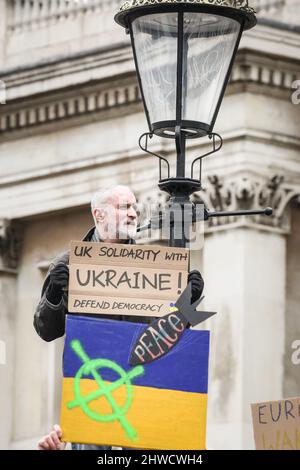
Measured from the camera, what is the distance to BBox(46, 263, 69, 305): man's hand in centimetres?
1490

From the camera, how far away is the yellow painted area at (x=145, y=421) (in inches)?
562

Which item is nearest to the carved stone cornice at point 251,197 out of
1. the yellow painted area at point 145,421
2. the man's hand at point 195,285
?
the man's hand at point 195,285

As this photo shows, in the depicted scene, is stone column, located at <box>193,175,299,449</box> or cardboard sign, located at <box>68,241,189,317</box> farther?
stone column, located at <box>193,175,299,449</box>

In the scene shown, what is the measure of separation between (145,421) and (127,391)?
0.17 metres

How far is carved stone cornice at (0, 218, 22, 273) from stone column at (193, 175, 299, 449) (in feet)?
13.1

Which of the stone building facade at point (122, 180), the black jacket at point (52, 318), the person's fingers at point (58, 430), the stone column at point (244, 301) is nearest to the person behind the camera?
the person's fingers at point (58, 430)

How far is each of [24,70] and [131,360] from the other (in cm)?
1917

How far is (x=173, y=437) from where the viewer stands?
14336 mm

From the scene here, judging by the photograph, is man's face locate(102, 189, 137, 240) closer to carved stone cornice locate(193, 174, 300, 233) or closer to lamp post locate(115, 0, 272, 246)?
lamp post locate(115, 0, 272, 246)

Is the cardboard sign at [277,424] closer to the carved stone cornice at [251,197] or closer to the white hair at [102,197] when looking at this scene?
the white hair at [102,197]

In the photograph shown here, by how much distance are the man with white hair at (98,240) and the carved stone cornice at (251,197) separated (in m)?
15.0

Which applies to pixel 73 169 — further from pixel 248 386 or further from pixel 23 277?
pixel 248 386

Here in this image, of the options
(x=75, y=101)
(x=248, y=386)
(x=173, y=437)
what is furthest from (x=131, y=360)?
(x=75, y=101)

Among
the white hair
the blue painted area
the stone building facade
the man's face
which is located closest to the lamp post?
the white hair
